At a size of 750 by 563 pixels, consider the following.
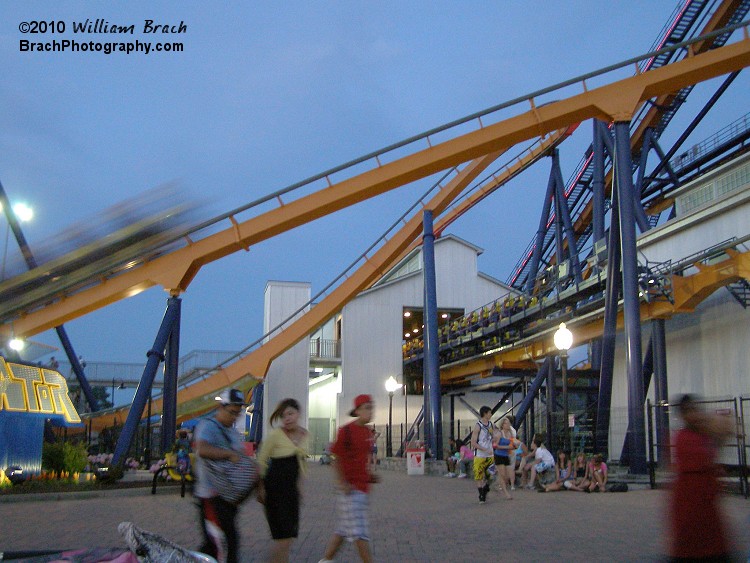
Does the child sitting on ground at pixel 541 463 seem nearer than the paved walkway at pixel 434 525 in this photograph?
No

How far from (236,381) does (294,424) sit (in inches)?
958

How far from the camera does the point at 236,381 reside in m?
30.0

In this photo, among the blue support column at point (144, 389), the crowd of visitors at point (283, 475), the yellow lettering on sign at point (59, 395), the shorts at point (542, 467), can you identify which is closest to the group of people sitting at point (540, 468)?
the shorts at point (542, 467)

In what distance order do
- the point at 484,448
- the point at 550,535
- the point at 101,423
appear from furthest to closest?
the point at 101,423 → the point at 484,448 → the point at 550,535

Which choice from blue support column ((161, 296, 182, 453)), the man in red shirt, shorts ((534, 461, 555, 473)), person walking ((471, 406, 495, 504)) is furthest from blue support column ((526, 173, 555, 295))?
the man in red shirt

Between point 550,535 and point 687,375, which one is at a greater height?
point 687,375

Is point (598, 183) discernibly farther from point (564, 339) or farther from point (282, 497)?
point (282, 497)

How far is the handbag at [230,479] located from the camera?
571 cm

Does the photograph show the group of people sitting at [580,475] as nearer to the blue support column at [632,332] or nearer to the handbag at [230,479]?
the blue support column at [632,332]

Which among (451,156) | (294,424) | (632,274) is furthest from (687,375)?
(294,424)

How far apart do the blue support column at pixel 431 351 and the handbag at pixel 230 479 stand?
19700mm

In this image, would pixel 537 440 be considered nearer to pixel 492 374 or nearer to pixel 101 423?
pixel 492 374

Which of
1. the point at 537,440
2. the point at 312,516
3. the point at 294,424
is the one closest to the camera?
the point at 294,424

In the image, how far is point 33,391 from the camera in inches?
708
